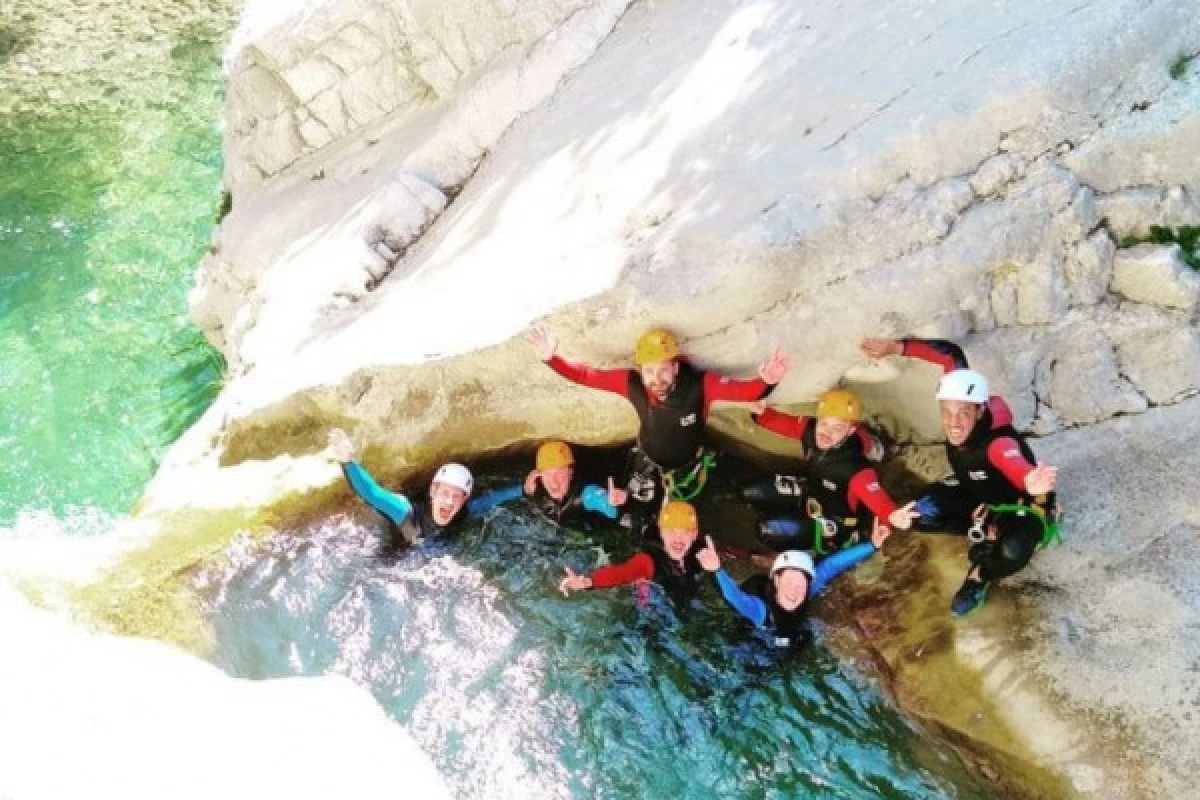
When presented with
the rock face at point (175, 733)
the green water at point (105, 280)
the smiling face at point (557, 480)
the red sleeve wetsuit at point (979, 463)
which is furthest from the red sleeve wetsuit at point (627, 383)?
the green water at point (105, 280)

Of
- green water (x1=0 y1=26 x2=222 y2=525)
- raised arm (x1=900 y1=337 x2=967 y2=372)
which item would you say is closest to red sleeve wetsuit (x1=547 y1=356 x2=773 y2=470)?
raised arm (x1=900 y1=337 x2=967 y2=372)

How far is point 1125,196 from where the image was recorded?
22.3ft

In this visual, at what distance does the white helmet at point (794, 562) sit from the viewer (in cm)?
752

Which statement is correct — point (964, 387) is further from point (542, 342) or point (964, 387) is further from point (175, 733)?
point (175, 733)

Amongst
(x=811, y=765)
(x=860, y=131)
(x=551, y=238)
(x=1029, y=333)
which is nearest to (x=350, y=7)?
(x=551, y=238)

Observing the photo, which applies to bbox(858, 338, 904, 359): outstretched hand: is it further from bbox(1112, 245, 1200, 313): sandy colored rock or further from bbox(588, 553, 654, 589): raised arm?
bbox(588, 553, 654, 589): raised arm

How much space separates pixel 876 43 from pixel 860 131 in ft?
2.78

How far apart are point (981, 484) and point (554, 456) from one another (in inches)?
116

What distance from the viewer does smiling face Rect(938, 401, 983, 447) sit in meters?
6.66

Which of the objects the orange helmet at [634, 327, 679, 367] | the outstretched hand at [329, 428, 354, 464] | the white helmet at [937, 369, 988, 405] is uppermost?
the outstretched hand at [329, 428, 354, 464]

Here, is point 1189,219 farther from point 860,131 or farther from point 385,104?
point 385,104

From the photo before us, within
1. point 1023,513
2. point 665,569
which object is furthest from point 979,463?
point 665,569

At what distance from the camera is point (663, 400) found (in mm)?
7637

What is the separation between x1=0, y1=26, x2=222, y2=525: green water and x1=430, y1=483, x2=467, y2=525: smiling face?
11.4 ft
